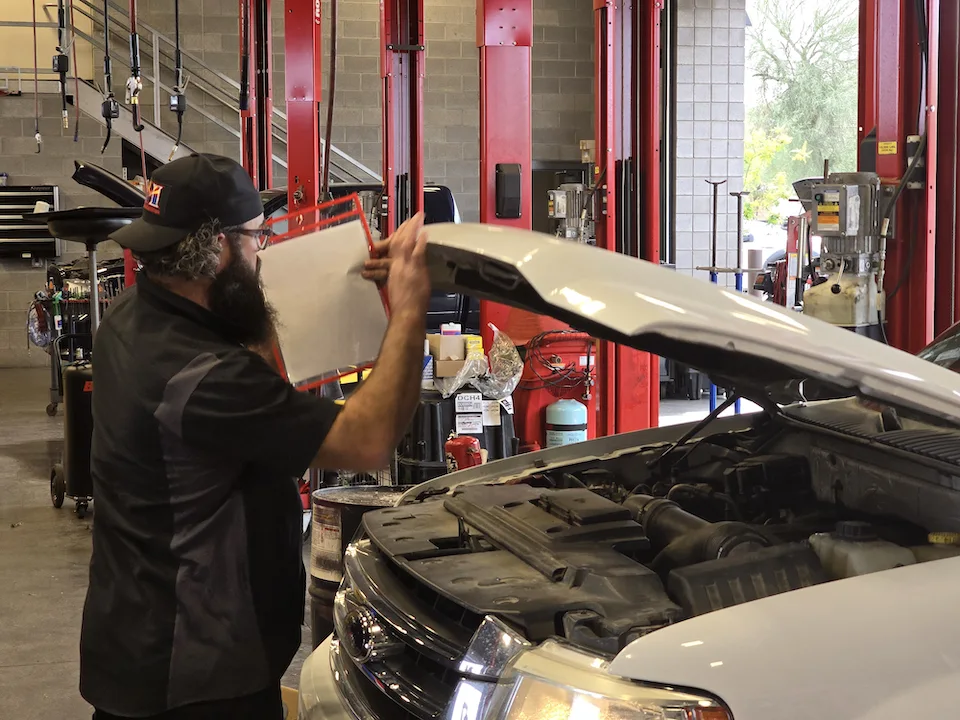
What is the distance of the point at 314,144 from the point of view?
23.2 feet

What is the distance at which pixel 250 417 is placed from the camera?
1.73 meters

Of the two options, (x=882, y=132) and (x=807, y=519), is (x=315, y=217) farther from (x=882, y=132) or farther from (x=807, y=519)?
(x=882, y=132)

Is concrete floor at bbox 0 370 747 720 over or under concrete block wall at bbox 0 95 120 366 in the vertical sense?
under

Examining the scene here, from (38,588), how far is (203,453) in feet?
12.5

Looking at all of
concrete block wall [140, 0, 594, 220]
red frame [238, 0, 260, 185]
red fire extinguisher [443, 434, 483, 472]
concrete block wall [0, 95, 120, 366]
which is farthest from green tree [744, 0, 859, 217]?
red fire extinguisher [443, 434, 483, 472]

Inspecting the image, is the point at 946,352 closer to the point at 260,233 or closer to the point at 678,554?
the point at 678,554

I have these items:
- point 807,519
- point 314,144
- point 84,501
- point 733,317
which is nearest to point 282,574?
point 733,317

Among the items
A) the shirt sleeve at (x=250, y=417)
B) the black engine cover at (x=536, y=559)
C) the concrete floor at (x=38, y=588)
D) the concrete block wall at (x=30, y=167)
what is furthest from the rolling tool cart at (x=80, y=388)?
the concrete block wall at (x=30, y=167)

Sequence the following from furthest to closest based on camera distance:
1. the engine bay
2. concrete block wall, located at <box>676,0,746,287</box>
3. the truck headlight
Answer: concrete block wall, located at <box>676,0,746,287</box>
the engine bay
the truck headlight

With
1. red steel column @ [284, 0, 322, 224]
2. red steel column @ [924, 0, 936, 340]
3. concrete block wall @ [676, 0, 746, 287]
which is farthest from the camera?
concrete block wall @ [676, 0, 746, 287]

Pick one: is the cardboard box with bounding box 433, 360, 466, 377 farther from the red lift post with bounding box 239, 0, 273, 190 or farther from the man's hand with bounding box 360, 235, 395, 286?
the man's hand with bounding box 360, 235, 395, 286

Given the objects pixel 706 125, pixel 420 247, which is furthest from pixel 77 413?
pixel 706 125

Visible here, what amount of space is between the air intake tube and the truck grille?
47 cm

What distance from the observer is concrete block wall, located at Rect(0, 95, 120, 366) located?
13500 mm
